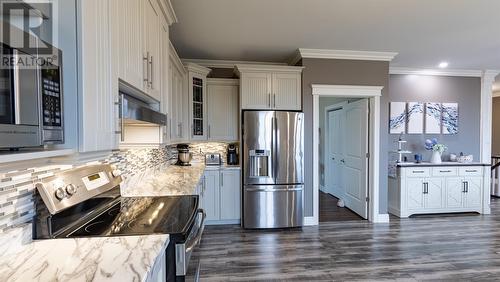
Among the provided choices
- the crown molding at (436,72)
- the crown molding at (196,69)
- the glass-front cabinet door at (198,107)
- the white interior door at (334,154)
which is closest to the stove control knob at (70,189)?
the glass-front cabinet door at (198,107)

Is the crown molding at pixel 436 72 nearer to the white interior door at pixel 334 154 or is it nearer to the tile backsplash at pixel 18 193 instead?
the white interior door at pixel 334 154

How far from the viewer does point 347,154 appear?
492 centimetres

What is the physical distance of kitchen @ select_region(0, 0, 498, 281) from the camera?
2.87ft

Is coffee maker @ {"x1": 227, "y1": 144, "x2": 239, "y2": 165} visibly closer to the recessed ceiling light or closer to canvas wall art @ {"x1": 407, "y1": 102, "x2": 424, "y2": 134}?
canvas wall art @ {"x1": 407, "y1": 102, "x2": 424, "y2": 134}

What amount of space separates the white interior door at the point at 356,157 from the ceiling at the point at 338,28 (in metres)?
1.09

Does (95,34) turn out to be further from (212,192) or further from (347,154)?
(347,154)

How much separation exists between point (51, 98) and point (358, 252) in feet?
10.7

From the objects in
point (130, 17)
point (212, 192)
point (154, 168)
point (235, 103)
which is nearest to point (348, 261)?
point (212, 192)

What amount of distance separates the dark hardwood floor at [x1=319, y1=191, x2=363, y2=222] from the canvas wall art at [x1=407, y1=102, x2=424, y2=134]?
6.17 ft

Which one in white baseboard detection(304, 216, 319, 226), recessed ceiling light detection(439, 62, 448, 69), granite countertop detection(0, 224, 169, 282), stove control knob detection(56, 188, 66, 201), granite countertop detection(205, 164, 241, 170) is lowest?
white baseboard detection(304, 216, 319, 226)

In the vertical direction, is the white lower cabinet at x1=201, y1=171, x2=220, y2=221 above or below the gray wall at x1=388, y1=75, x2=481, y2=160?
below

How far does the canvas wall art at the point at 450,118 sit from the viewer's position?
16.2 ft

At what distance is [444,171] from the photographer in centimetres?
441

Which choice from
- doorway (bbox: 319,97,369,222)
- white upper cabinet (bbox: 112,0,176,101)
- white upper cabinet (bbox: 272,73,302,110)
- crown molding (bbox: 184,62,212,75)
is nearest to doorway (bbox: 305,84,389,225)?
doorway (bbox: 319,97,369,222)
